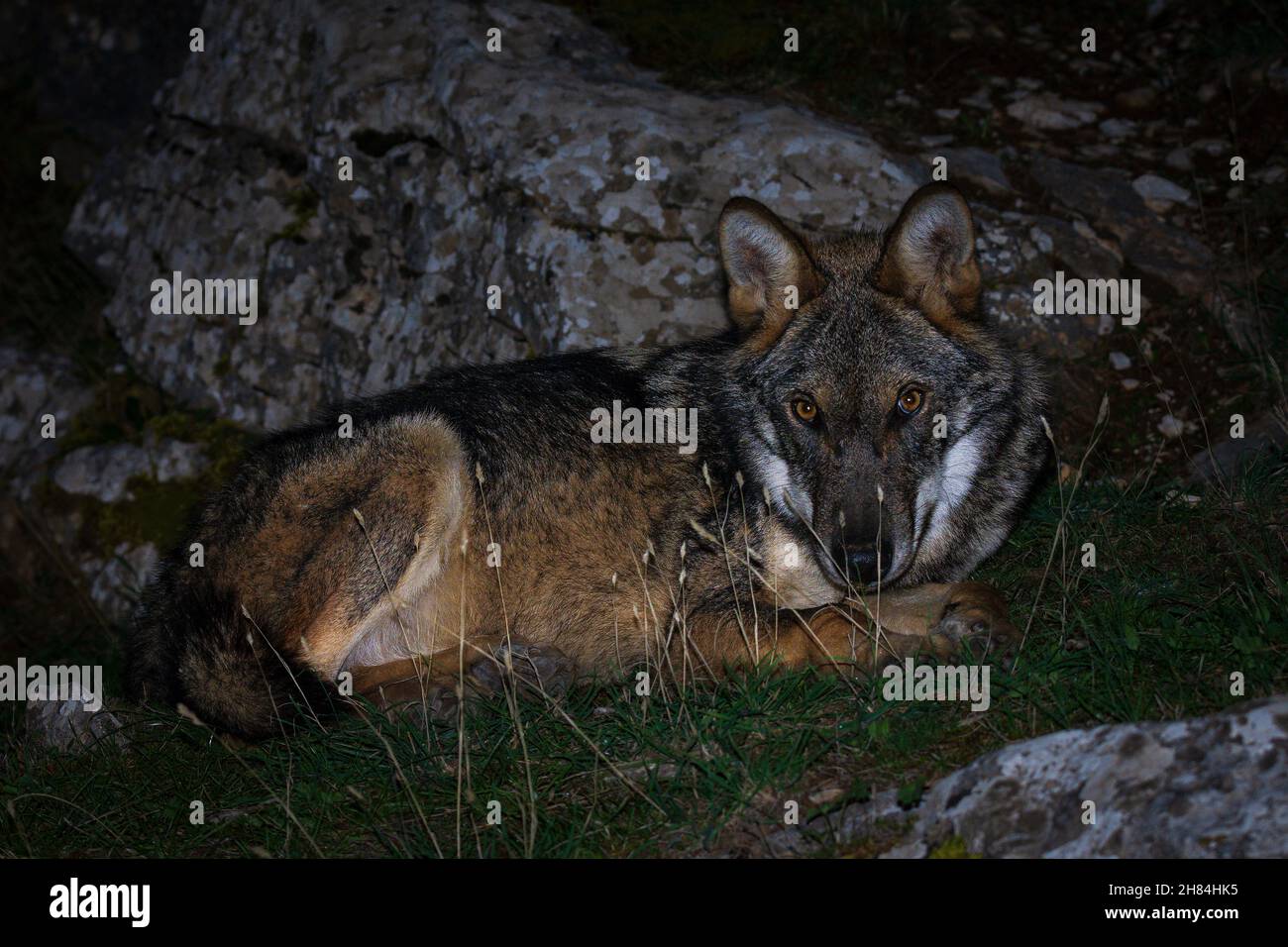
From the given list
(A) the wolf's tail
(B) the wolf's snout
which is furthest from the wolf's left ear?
(A) the wolf's tail

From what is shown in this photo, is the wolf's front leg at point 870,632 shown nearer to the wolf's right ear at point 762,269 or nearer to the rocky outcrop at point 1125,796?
the rocky outcrop at point 1125,796

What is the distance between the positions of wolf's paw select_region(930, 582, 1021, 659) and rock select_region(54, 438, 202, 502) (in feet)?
21.2

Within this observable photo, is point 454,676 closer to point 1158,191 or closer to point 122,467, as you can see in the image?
point 122,467

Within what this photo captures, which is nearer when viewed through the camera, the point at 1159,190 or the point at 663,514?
the point at 663,514

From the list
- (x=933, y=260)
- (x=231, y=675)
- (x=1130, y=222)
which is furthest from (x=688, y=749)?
(x=1130, y=222)

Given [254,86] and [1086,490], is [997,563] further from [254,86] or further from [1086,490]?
[254,86]

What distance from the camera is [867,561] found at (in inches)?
189

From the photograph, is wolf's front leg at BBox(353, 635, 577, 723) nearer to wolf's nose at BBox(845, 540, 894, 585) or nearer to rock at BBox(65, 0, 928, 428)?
wolf's nose at BBox(845, 540, 894, 585)

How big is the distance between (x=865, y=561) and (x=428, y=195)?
5.18 m

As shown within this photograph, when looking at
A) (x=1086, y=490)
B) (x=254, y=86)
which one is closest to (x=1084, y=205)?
(x=1086, y=490)

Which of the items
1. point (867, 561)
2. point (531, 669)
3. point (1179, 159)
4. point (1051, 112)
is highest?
point (1051, 112)

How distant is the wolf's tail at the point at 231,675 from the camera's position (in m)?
5.05

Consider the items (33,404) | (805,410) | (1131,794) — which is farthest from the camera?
(33,404)

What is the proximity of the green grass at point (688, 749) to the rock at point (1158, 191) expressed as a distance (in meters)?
3.22
